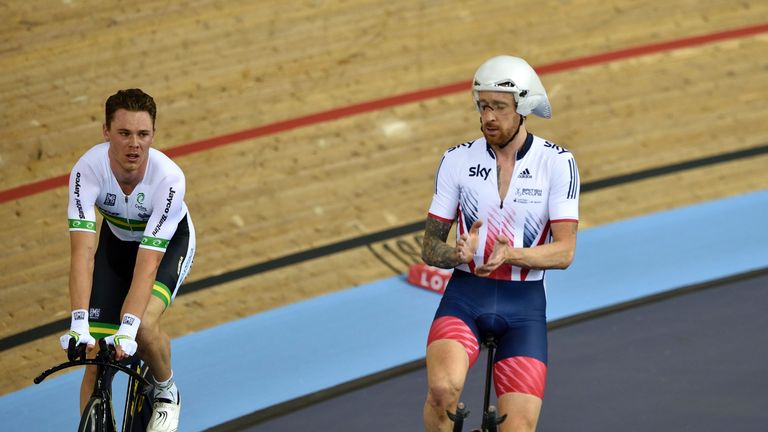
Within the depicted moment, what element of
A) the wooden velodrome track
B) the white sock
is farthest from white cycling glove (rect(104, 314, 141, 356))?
the wooden velodrome track

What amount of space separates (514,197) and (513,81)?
401 mm

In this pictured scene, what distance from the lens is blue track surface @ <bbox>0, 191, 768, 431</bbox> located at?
5.24 m

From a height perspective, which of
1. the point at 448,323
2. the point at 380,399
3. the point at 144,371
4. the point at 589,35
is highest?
the point at 589,35

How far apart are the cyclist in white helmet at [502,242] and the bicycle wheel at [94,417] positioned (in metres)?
1.09

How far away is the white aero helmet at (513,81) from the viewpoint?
366 cm

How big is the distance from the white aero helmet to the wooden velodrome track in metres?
2.78

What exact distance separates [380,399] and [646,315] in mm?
1597

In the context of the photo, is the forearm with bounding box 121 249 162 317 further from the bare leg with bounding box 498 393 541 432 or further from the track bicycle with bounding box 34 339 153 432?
the bare leg with bounding box 498 393 541 432

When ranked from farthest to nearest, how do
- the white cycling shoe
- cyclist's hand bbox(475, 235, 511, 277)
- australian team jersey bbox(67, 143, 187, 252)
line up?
the white cycling shoe, australian team jersey bbox(67, 143, 187, 252), cyclist's hand bbox(475, 235, 511, 277)

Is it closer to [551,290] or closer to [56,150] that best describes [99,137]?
[56,150]

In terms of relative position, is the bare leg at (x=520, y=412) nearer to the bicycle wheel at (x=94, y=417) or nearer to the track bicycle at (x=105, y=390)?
the track bicycle at (x=105, y=390)

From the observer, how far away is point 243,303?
20.0 ft

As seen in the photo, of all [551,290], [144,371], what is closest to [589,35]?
[551,290]

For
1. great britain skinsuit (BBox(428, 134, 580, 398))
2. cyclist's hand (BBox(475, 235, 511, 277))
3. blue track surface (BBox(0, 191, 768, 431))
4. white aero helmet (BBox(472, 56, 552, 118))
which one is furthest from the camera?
blue track surface (BBox(0, 191, 768, 431))
